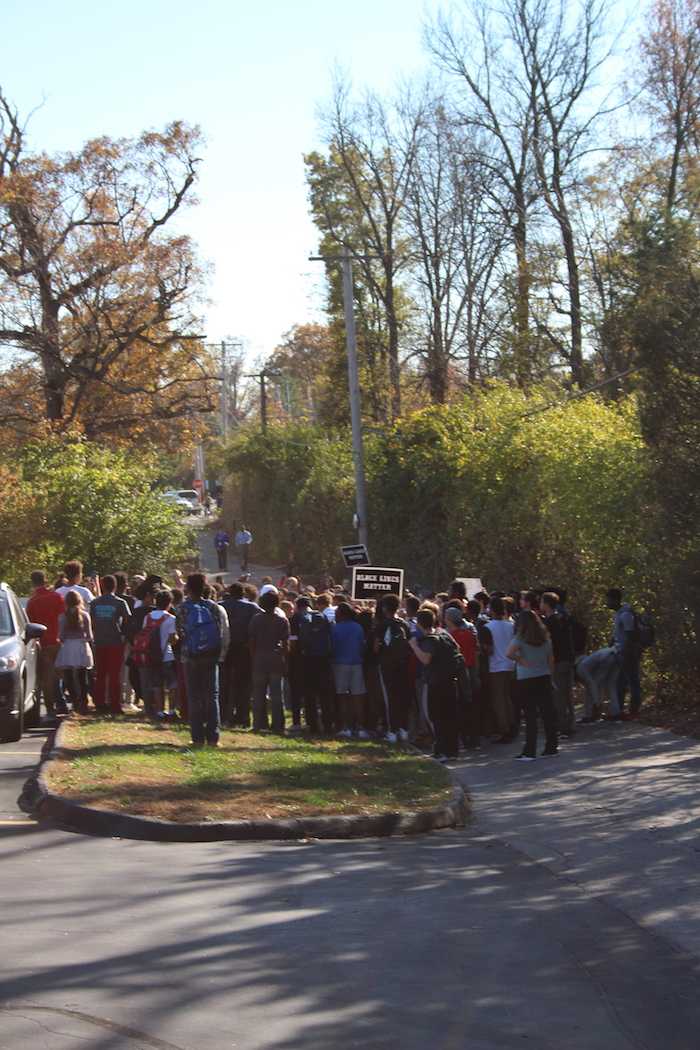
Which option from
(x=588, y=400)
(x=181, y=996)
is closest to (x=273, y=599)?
(x=181, y=996)

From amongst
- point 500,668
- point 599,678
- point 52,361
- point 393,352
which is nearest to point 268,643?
point 500,668

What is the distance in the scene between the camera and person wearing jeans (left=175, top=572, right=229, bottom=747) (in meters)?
14.9

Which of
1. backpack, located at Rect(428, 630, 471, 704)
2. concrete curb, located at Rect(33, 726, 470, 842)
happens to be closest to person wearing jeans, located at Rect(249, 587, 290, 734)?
backpack, located at Rect(428, 630, 471, 704)

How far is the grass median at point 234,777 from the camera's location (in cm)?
1180

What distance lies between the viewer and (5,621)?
55.2 feet

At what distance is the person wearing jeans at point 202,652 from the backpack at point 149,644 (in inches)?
106

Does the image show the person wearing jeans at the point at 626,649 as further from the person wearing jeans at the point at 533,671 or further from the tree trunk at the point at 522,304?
the tree trunk at the point at 522,304

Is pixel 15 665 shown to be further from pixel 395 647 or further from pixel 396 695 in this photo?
pixel 396 695

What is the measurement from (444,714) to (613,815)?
427cm

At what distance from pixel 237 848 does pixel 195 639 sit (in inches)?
175

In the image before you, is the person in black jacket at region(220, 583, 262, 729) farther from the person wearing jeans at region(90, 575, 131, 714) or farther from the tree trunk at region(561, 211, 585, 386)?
the tree trunk at region(561, 211, 585, 386)

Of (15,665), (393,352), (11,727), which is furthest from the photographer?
(393,352)

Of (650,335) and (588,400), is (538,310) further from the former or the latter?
(650,335)

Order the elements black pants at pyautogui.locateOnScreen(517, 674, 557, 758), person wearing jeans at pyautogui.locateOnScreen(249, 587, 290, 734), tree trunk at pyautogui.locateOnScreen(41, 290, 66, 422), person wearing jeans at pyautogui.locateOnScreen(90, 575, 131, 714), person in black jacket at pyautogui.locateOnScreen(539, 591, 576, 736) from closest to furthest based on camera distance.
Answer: black pants at pyautogui.locateOnScreen(517, 674, 557, 758)
person in black jacket at pyautogui.locateOnScreen(539, 591, 576, 736)
person wearing jeans at pyautogui.locateOnScreen(249, 587, 290, 734)
person wearing jeans at pyautogui.locateOnScreen(90, 575, 131, 714)
tree trunk at pyautogui.locateOnScreen(41, 290, 66, 422)
